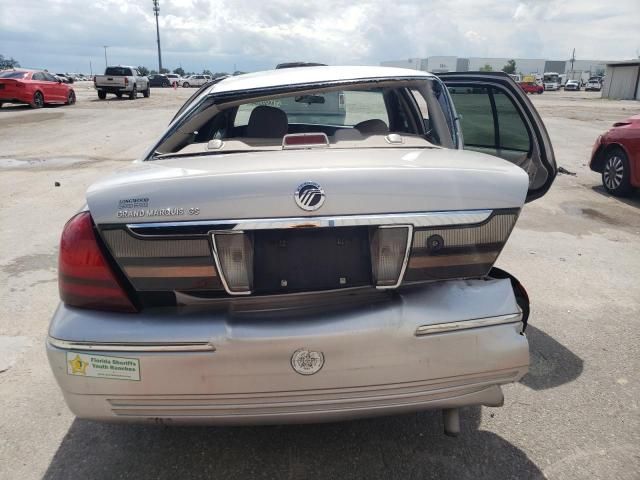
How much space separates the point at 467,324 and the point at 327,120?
2878 millimetres

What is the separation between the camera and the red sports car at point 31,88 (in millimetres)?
21750

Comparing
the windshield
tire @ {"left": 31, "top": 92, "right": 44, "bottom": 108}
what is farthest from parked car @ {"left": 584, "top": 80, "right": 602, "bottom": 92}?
the windshield

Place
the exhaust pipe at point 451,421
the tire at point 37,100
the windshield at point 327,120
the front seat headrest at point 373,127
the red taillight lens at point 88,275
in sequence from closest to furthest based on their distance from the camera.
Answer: the red taillight lens at point 88,275, the exhaust pipe at point 451,421, the windshield at point 327,120, the front seat headrest at point 373,127, the tire at point 37,100

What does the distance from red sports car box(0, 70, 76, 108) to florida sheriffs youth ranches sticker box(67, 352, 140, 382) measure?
77.9 ft

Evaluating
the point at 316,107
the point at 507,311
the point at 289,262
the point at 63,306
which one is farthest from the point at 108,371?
the point at 316,107

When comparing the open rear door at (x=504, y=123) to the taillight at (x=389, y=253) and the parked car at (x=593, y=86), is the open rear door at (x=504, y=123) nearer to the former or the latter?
the taillight at (x=389, y=253)

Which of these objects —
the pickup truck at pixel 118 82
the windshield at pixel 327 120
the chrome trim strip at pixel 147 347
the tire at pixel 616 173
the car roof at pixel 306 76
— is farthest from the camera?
the pickup truck at pixel 118 82

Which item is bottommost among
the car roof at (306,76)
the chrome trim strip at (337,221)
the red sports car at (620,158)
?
the red sports car at (620,158)

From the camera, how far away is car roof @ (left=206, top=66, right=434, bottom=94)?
3.02m

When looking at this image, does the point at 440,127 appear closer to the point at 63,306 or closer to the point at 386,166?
the point at 386,166

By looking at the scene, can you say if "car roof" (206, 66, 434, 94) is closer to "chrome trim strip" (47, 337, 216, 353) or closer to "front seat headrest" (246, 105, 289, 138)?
"front seat headrest" (246, 105, 289, 138)

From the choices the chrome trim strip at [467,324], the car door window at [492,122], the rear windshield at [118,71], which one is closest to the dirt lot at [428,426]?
the chrome trim strip at [467,324]

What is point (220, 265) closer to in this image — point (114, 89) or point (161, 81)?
point (114, 89)

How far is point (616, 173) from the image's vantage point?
8195mm
